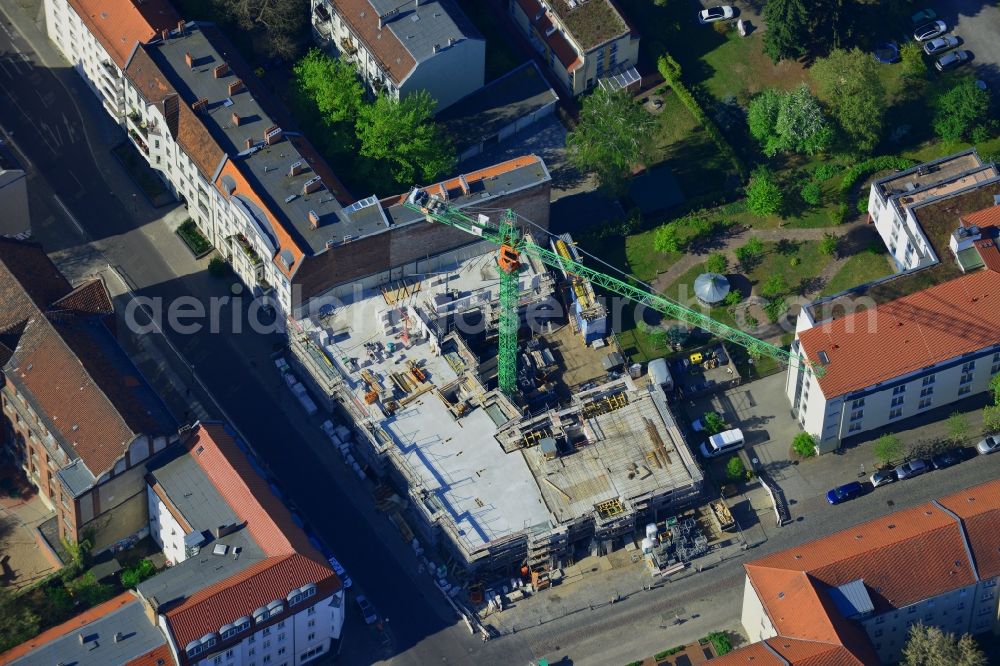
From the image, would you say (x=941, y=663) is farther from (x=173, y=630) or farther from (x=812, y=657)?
(x=173, y=630)

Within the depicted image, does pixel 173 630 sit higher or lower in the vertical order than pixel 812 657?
higher

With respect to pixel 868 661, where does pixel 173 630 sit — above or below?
above

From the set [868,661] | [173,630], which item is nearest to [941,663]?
[868,661]

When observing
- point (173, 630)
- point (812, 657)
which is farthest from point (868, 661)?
point (173, 630)

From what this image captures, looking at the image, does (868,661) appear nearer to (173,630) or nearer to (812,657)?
(812,657)

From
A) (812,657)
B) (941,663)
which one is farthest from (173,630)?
(941,663)

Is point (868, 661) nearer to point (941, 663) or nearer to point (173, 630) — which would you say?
point (941, 663)

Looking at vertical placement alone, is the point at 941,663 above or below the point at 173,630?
below
